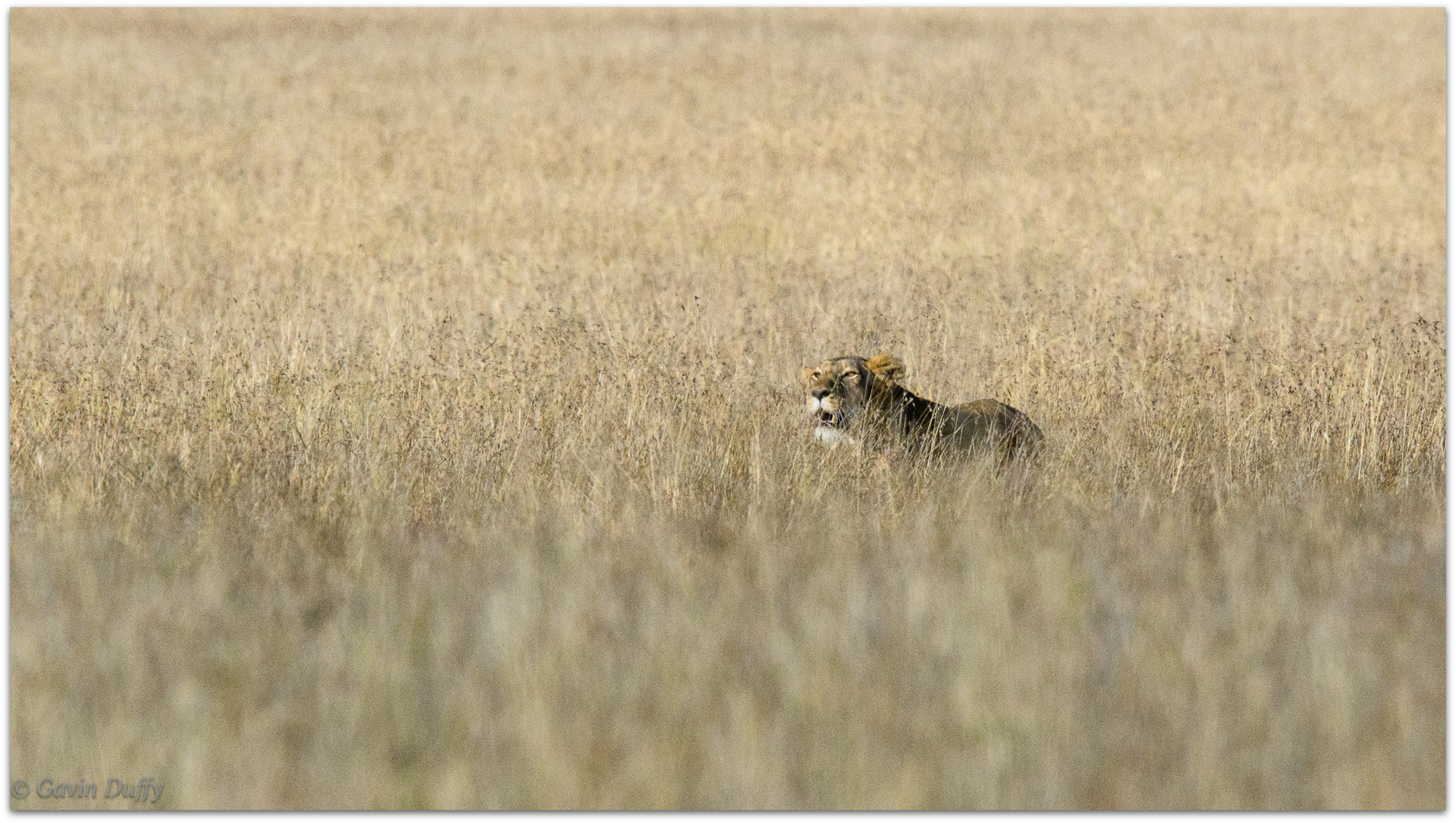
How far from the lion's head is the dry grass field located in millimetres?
236

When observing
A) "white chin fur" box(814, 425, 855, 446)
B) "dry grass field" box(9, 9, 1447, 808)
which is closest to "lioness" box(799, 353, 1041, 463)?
"white chin fur" box(814, 425, 855, 446)

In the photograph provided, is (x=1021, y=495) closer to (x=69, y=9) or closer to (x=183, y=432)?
(x=183, y=432)

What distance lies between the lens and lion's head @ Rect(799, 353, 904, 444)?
534 cm

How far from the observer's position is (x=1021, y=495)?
15.7 feet

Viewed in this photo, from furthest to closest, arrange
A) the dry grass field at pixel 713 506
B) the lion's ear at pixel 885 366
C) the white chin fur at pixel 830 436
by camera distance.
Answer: the lion's ear at pixel 885 366 < the white chin fur at pixel 830 436 < the dry grass field at pixel 713 506

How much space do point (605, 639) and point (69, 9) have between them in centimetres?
2771

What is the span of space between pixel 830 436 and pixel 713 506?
2.31ft

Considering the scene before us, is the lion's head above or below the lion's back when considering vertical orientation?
above

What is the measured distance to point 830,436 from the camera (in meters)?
5.29

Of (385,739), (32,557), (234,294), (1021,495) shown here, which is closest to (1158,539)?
(1021,495)

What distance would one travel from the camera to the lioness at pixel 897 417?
5.28 meters

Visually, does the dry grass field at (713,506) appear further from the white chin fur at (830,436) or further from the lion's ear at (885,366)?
the lion's ear at (885,366)

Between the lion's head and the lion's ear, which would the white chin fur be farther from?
the lion's ear

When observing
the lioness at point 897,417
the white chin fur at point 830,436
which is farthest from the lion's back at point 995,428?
the white chin fur at point 830,436
